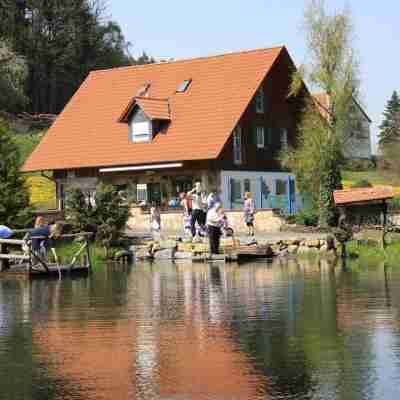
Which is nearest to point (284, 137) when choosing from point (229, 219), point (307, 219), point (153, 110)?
point (153, 110)

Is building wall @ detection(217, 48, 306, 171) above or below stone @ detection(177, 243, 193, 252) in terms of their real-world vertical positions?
above

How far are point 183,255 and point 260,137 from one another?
70.2 feet

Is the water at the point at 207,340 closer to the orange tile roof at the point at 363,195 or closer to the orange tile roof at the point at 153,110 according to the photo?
the orange tile roof at the point at 363,195

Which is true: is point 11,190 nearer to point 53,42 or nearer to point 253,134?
point 253,134

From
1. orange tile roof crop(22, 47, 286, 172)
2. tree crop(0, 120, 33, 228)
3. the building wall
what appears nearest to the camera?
tree crop(0, 120, 33, 228)

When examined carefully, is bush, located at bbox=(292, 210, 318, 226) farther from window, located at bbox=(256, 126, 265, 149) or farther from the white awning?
window, located at bbox=(256, 126, 265, 149)

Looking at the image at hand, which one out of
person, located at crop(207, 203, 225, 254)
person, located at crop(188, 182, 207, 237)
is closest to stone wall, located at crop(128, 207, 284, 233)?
person, located at crop(188, 182, 207, 237)

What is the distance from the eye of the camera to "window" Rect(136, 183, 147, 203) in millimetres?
55406

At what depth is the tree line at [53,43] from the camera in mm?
90125

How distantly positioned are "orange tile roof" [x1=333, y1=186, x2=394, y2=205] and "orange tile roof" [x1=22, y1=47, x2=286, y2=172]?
1723cm

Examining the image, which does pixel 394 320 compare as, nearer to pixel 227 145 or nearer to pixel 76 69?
pixel 227 145

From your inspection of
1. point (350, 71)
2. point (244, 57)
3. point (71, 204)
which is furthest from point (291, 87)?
point (71, 204)

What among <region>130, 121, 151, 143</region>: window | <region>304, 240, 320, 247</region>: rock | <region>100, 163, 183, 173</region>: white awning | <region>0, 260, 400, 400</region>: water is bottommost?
<region>0, 260, 400, 400</region>: water

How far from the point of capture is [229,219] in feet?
161
